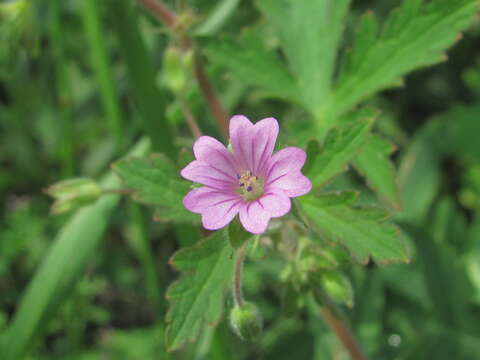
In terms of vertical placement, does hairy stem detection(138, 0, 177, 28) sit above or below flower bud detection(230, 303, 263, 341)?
above

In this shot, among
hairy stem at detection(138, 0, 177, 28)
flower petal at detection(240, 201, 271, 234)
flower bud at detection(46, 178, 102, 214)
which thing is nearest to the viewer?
flower petal at detection(240, 201, 271, 234)

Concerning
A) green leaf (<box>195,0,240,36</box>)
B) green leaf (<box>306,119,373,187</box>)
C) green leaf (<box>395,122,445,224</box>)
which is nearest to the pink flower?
green leaf (<box>306,119,373,187</box>)

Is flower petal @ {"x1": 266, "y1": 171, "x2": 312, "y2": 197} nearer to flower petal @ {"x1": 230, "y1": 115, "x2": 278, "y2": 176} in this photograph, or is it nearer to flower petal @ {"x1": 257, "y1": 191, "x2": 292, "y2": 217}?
flower petal @ {"x1": 257, "y1": 191, "x2": 292, "y2": 217}

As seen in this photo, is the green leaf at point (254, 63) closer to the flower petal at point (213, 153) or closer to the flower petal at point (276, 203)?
the flower petal at point (213, 153)

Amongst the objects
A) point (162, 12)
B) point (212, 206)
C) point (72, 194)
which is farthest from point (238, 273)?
point (162, 12)

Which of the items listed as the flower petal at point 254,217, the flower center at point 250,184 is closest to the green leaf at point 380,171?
the flower center at point 250,184

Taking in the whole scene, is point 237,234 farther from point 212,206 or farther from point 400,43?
point 400,43
